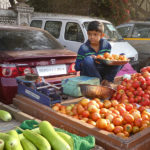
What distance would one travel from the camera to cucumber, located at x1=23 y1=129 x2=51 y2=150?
6.79ft

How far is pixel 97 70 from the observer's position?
4.65 metres

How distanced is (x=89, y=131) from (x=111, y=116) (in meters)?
0.46

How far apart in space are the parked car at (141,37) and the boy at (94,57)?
196 inches

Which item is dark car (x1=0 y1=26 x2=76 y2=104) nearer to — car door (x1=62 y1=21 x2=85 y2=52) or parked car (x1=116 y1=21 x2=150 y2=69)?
car door (x1=62 y1=21 x2=85 y2=52)

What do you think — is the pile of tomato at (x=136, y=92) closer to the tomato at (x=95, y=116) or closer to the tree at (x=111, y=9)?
the tomato at (x=95, y=116)

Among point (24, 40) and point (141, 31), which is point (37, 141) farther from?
point (141, 31)

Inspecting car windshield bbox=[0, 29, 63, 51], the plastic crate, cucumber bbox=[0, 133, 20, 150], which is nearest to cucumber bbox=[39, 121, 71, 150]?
cucumber bbox=[0, 133, 20, 150]

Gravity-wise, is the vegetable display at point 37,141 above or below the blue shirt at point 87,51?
below

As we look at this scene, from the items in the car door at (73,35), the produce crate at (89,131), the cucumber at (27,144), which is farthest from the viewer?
the car door at (73,35)

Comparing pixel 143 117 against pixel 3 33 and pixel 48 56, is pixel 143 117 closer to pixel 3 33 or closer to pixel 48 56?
pixel 48 56

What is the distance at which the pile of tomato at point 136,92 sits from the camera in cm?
386

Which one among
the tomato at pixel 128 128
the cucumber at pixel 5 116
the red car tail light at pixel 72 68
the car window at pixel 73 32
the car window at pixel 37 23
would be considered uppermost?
the car window at pixel 37 23

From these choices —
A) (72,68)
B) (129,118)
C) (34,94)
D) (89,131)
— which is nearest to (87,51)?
(72,68)

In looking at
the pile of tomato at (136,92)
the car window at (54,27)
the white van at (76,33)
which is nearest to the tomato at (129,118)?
the pile of tomato at (136,92)
